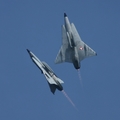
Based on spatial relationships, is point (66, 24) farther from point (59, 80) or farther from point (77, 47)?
point (59, 80)

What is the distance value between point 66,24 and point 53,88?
12.2 metres

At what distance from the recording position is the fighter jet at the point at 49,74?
95.6 m

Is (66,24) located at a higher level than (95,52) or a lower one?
higher

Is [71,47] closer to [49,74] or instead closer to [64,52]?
[64,52]

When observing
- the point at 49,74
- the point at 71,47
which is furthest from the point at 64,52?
the point at 49,74

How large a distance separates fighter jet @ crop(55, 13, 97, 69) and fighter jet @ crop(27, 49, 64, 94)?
13.5 feet

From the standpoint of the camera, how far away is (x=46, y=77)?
97125mm

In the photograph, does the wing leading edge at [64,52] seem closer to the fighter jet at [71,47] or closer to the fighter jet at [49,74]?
the fighter jet at [71,47]

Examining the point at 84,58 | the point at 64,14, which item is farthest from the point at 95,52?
the point at 64,14

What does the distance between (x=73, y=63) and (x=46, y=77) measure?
541 centimetres

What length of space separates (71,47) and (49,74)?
6494 millimetres

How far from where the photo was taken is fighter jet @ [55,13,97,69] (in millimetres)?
99812

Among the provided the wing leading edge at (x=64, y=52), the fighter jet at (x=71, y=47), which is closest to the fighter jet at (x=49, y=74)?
the wing leading edge at (x=64, y=52)

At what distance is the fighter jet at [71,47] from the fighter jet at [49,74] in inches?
162
